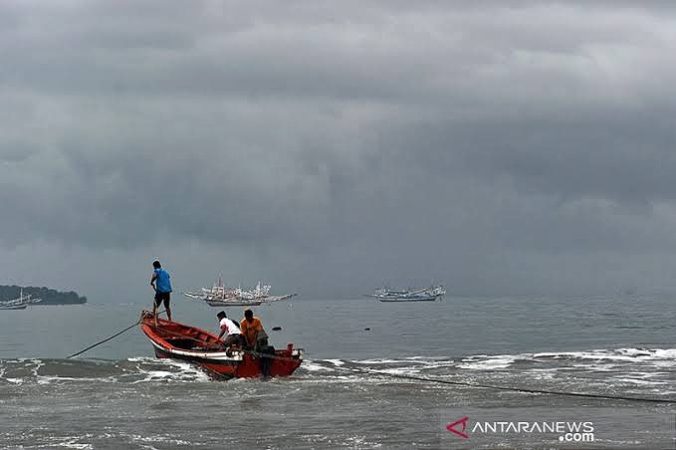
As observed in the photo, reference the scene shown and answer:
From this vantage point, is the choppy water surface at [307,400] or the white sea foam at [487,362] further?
the white sea foam at [487,362]

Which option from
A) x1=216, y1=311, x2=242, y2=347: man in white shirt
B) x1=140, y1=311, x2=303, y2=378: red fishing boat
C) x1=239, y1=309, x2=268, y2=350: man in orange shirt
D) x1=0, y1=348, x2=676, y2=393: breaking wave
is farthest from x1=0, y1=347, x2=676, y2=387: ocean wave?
x1=239, y1=309, x2=268, y2=350: man in orange shirt

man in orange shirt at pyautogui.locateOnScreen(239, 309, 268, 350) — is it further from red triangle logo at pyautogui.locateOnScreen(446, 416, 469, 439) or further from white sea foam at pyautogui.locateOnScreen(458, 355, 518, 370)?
red triangle logo at pyautogui.locateOnScreen(446, 416, 469, 439)

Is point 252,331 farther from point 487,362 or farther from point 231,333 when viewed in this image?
point 487,362

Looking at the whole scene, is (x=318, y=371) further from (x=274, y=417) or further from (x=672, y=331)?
(x=672, y=331)

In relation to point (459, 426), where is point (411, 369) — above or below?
above

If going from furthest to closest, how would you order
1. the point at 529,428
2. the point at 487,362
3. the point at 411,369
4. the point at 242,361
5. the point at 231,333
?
the point at 487,362, the point at 411,369, the point at 231,333, the point at 242,361, the point at 529,428

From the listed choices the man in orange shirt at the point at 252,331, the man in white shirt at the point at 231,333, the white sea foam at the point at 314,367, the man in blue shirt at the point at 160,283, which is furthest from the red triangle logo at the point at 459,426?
the man in blue shirt at the point at 160,283

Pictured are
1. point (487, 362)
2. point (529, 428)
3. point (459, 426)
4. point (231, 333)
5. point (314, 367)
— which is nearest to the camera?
point (529, 428)

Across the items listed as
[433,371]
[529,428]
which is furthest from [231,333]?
[529,428]

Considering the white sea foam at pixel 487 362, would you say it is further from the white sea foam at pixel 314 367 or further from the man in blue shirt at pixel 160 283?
the man in blue shirt at pixel 160 283

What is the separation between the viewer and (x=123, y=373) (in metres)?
36.3

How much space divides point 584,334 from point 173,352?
42345 mm

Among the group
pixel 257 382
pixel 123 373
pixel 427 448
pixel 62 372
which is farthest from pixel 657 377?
pixel 62 372

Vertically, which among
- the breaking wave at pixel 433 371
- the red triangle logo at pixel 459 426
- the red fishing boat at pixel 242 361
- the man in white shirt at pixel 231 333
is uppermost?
the man in white shirt at pixel 231 333
